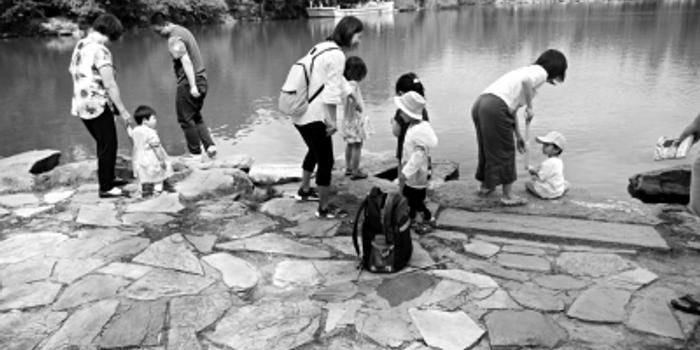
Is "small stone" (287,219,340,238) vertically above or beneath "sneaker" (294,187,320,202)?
beneath

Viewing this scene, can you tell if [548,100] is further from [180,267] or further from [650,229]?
[180,267]

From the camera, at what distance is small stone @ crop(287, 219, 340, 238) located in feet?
12.6

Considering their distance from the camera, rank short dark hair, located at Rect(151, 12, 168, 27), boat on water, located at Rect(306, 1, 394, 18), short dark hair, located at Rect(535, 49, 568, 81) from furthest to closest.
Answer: boat on water, located at Rect(306, 1, 394, 18) < short dark hair, located at Rect(151, 12, 168, 27) < short dark hair, located at Rect(535, 49, 568, 81)

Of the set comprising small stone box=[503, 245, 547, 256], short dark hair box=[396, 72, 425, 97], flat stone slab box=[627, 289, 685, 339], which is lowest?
small stone box=[503, 245, 547, 256]

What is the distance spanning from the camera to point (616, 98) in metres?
10.2

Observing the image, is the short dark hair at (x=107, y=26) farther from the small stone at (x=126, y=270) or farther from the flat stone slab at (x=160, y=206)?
the small stone at (x=126, y=270)

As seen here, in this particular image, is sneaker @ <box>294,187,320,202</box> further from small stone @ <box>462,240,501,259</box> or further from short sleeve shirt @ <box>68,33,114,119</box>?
short sleeve shirt @ <box>68,33,114,119</box>

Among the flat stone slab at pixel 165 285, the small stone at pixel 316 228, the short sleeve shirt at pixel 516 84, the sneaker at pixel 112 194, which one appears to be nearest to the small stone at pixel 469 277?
the small stone at pixel 316 228

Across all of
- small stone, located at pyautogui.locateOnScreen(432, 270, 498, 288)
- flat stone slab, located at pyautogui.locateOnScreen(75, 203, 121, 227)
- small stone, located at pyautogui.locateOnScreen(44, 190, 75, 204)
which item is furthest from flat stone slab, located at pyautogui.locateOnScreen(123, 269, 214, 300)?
small stone, located at pyautogui.locateOnScreen(44, 190, 75, 204)

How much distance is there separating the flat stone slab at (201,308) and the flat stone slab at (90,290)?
40 cm

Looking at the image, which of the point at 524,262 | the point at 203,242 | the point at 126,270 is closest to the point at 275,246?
the point at 203,242

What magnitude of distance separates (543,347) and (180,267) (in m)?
2.12

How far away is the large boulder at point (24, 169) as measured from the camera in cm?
520

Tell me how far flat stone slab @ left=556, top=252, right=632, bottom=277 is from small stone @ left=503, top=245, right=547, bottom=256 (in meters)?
0.13
